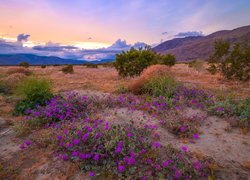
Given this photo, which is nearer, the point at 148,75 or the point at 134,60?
the point at 148,75

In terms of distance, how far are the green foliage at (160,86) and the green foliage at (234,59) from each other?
19.5 ft

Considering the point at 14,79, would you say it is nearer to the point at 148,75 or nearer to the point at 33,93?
the point at 33,93

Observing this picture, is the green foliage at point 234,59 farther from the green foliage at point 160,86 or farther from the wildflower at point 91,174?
the wildflower at point 91,174

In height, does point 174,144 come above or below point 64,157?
below

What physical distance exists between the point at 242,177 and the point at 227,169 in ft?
0.69

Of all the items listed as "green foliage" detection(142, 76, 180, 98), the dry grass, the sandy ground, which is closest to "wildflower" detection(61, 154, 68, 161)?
the sandy ground

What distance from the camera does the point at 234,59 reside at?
10.7 m

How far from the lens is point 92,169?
107 inches

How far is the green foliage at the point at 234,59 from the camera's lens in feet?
33.8

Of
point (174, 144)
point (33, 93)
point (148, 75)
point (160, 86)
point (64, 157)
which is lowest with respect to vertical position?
point (174, 144)

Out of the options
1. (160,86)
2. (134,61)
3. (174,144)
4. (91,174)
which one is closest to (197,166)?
(174,144)

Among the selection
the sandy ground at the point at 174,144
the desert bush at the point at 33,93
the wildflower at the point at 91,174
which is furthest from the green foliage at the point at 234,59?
the wildflower at the point at 91,174

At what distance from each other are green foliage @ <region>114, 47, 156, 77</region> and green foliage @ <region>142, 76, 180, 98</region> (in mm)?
6031

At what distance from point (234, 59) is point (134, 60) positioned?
679cm
